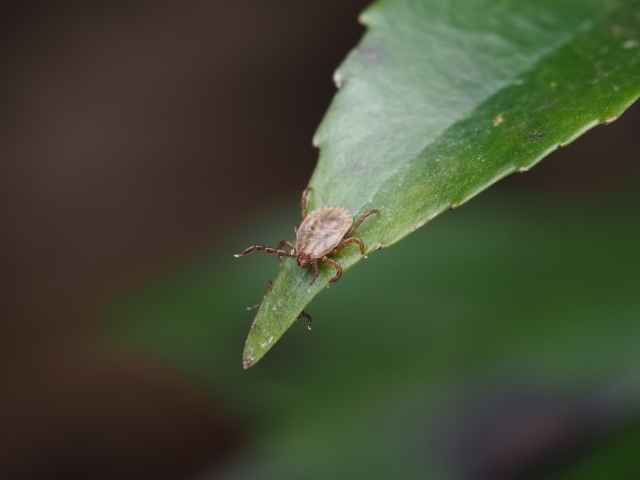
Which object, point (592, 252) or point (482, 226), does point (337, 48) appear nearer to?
point (482, 226)

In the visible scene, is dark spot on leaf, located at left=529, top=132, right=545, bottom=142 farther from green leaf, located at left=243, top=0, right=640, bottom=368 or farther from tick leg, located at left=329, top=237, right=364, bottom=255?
tick leg, located at left=329, top=237, right=364, bottom=255

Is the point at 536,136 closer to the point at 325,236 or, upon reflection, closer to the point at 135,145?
the point at 325,236

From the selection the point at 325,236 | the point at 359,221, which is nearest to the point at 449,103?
the point at 359,221

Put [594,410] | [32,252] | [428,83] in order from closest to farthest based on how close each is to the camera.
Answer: [428,83] → [594,410] → [32,252]

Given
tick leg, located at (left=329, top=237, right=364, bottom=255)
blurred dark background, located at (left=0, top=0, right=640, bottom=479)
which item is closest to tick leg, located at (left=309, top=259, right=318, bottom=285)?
tick leg, located at (left=329, top=237, right=364, bottom=255)

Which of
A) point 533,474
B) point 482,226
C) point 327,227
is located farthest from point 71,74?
point 533,474
